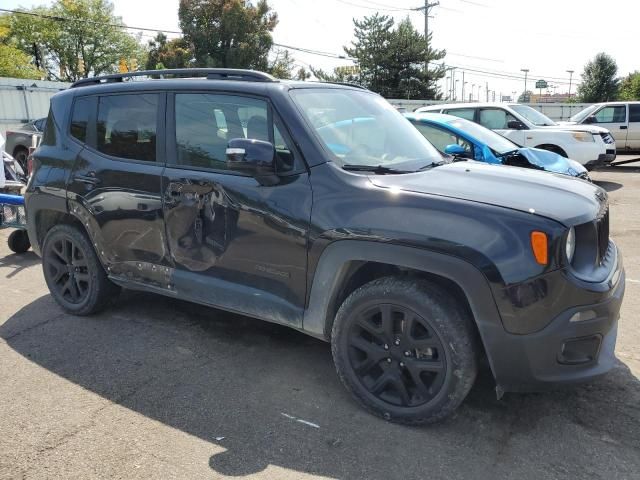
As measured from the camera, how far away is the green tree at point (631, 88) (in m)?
43.9

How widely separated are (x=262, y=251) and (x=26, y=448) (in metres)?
1.60

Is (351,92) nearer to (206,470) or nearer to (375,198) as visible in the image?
(375,198)

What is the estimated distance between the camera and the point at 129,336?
13.8ft

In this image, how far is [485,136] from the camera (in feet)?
26.2

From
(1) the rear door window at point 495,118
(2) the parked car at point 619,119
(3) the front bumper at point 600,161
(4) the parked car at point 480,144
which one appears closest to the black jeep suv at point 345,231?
(4) the parked car at point 480,144

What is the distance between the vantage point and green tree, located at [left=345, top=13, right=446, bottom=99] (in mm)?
43625

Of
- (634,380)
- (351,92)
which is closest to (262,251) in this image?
(351,92)

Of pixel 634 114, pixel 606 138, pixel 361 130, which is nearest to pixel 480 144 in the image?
pixel 361 130

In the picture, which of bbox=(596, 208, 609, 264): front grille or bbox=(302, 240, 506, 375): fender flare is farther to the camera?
bbox=(596, 208, 609, 264): front grille

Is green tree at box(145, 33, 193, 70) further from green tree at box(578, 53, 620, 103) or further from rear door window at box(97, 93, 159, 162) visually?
rear door window at box(97, 93, 159, 162)

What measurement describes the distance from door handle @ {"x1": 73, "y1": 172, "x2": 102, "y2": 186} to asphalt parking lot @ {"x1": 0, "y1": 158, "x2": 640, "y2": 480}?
3.78 ft

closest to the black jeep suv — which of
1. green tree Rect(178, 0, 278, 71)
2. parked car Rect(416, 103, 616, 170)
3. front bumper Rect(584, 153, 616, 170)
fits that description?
parked car Rect(416, 103, 616, 170)

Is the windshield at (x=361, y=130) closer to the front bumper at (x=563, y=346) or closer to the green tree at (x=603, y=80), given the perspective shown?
the front bumper at (x=563, y=346)

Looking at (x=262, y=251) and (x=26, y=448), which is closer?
(x=26, y=448)
